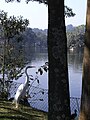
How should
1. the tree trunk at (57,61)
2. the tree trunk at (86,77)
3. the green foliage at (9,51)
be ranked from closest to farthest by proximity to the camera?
the tree trunk at (86,77) < the tree trunk at (57,61) < the green foliage at (9,51)

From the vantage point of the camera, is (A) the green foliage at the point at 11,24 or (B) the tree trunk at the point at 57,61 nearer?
(B) the tree trunk at the point at 57,61

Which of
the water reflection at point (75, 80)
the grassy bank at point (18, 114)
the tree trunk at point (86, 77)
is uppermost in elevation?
the tree trunk at point (86, 77)

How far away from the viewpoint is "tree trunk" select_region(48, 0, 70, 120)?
3.99 metres

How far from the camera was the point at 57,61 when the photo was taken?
400cm

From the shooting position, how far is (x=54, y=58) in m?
4.00

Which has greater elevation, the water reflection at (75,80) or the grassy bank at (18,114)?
the grassy bank at (18,114)

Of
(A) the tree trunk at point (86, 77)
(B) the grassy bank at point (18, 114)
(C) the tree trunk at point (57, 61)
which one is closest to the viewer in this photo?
(A) the tree trunk at point (86, 77)

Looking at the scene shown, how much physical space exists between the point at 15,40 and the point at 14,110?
493cm

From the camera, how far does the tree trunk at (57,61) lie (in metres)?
3.99

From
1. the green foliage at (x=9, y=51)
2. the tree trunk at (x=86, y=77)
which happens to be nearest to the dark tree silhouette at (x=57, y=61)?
the tree trunk at (x=86, y=77)

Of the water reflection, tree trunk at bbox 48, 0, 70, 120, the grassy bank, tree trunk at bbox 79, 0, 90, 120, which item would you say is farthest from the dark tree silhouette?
A: the water reflection

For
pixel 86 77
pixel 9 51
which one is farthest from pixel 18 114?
pixel 9 51

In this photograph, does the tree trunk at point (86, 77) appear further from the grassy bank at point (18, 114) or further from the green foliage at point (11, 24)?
the green foliage at point (11, 24)

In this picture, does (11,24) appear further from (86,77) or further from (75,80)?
(75,80)
